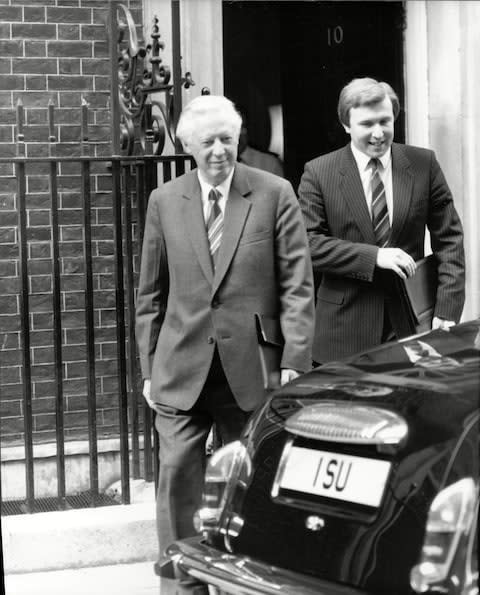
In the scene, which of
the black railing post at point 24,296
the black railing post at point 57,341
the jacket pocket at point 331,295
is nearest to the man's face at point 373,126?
the jacket pocket at point 331,295

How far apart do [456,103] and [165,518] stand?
12.1ft

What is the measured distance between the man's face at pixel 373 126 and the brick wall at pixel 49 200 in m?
1.97

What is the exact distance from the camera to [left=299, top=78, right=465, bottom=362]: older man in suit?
19.2 feet

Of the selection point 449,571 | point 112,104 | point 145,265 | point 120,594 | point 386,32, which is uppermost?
point 386,32

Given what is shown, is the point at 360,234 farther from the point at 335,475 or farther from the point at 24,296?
the point at 335,475

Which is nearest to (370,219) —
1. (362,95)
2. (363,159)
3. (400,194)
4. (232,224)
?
(400,194)

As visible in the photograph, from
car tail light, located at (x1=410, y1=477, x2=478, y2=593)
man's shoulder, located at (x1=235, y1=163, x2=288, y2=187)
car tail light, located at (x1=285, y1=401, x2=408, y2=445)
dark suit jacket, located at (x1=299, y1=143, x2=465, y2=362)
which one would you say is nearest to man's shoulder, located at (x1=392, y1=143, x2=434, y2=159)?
dark suit jacket, located at (x1=299, y1=143, x2=465, y2=362)

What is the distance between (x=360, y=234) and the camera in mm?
5871

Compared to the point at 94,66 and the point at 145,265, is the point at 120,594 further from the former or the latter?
the point at 94,66

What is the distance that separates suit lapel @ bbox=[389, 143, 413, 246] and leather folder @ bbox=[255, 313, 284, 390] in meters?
0.87

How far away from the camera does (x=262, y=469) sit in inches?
156

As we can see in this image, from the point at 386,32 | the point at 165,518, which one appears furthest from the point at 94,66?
the point at 165,518

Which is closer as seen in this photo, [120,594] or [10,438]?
[120,594]

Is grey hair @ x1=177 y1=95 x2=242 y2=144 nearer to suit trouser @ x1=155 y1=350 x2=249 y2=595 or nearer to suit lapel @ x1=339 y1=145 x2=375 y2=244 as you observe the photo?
suit lapel @ x1=339 y1=145 x2=375 y2=244
